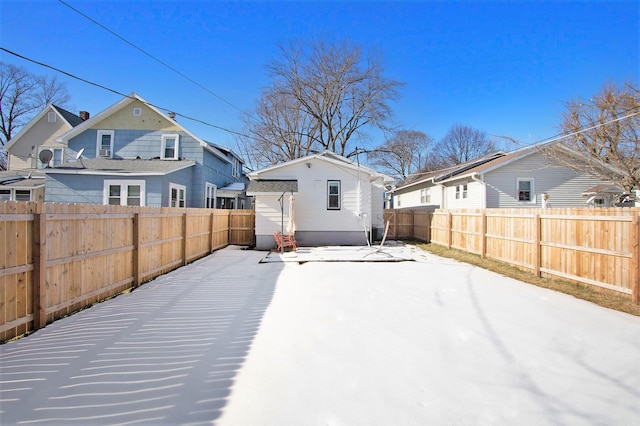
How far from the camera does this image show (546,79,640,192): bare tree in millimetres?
11914

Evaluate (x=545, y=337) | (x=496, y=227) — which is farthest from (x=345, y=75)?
(x=545, y=337)

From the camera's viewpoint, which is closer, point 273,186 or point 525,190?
point 273,186

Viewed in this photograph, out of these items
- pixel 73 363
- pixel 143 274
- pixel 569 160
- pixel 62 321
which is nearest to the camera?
pixel 73 363

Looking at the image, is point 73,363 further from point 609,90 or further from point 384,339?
point 609,90

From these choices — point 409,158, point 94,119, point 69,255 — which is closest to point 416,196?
point 409,158

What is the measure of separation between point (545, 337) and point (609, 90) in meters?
14.4

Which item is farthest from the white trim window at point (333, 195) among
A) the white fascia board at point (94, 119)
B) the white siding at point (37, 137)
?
the white siding at point (37, 137)

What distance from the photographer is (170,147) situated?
674 inches

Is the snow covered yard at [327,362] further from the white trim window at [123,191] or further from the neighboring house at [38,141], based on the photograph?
the neighboring house at [38,141]

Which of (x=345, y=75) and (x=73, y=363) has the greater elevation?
(x=345, y=75)

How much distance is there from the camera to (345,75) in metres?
26.8

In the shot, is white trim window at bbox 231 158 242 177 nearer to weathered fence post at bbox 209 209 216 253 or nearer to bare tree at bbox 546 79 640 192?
weathered fence post at bbox 209 209 216 253

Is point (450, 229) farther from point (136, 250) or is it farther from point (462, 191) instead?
point (136, 250)

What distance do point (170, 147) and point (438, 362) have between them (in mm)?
17496
